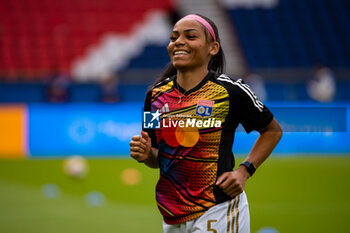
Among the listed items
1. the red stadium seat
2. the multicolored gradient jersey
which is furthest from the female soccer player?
the red stadium seat

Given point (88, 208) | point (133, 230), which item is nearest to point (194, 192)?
point (133, 230)

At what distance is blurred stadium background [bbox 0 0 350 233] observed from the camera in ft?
22.9

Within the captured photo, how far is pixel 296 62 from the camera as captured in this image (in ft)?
64.7

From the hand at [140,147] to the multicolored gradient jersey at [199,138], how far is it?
15 cm

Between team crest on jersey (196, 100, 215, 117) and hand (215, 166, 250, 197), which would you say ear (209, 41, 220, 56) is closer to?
team crest on jersey (196, 100, 215, 117)

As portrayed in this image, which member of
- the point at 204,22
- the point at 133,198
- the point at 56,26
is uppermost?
the point at 56,26

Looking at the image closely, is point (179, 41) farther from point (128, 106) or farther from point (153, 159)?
point (128, 106)

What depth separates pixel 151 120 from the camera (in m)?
3.26

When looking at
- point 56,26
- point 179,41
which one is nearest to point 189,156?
point 179,41

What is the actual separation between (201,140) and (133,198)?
17.3 feet

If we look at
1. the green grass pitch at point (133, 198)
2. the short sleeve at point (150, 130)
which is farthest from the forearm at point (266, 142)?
the green grass pitch at point (133, 198)

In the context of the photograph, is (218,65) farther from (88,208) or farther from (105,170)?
(105,170)

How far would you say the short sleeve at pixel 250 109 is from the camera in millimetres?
3051

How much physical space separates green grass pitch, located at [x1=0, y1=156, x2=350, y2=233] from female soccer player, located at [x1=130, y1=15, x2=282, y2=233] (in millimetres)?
3156
